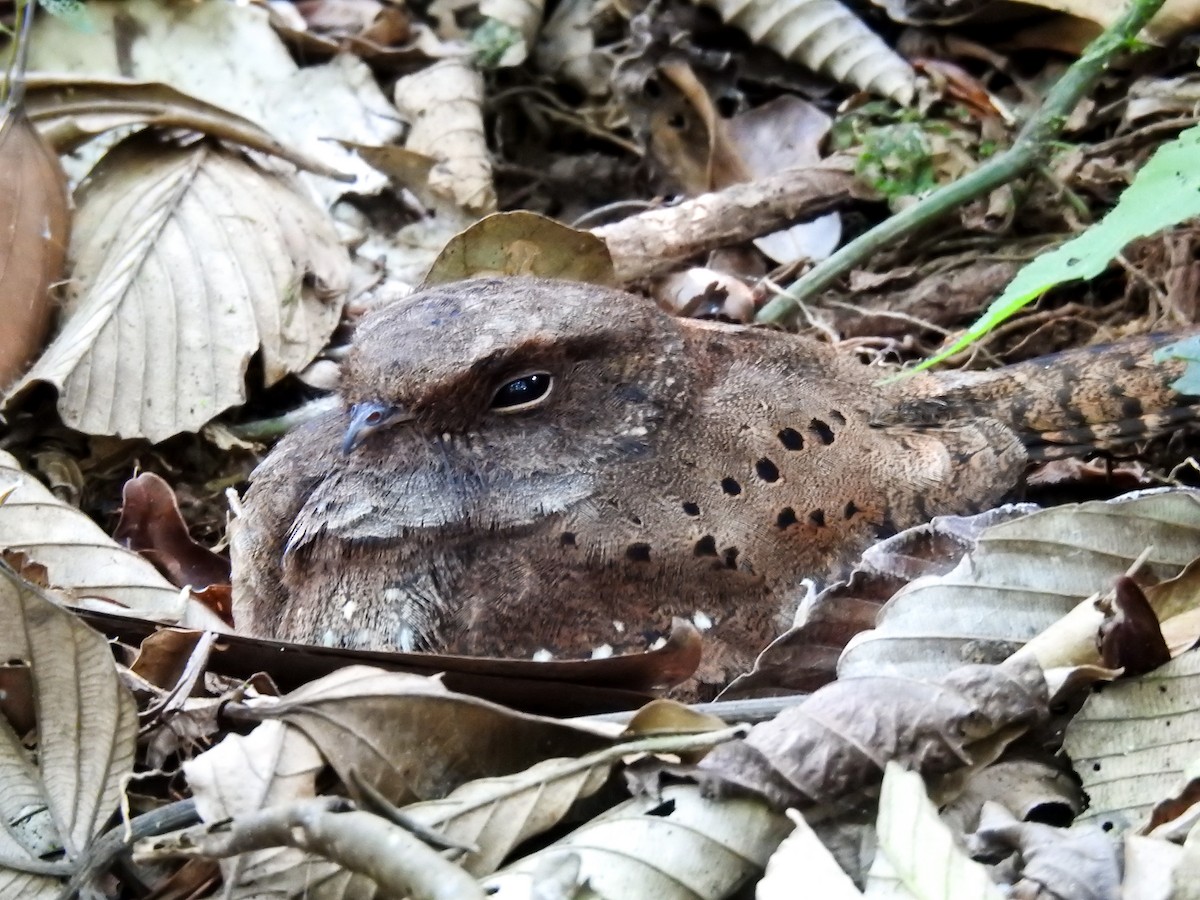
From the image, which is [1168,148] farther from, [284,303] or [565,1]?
[565,1]

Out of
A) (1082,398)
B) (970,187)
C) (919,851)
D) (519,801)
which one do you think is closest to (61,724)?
(519,801)

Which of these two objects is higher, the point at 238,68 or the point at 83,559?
the point at 238,68

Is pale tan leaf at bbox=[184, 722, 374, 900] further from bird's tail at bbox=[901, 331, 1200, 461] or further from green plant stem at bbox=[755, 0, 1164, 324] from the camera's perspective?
green plant stem at bbox=[755, 0, 1164, 324]

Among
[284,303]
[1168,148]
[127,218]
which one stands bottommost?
[284,303]

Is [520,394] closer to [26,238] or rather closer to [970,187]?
[970,187]

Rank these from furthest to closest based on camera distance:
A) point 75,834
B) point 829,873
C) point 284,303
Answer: point 284,303 < point 75,834 < point 829,873

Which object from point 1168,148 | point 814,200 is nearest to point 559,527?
point 1168,148

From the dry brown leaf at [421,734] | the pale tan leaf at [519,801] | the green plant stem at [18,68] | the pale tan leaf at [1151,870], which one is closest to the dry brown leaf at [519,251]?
the green plant stem at [18,68]

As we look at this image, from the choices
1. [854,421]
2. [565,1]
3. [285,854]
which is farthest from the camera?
[565,1]
